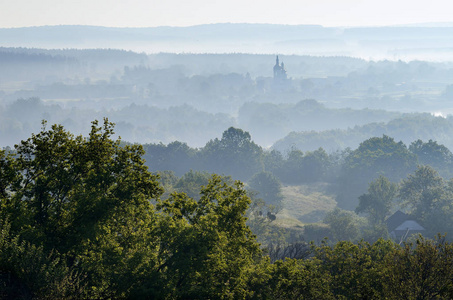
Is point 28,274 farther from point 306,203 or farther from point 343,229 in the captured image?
point 306,203

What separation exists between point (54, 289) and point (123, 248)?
13.4 feet

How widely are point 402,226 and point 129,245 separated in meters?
59.2

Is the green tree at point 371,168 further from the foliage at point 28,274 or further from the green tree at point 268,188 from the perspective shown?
the foliage at point 28,274

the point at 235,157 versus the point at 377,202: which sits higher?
the point at 235,157

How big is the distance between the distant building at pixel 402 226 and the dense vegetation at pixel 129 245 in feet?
164

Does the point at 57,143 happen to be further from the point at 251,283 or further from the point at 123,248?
the point at 251,283

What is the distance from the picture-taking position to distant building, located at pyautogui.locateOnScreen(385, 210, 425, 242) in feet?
242

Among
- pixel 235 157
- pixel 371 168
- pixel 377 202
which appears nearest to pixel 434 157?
pixel 371 168

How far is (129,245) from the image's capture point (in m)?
23.8

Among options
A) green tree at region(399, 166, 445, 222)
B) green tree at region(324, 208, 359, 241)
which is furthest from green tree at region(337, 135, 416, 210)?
green tree at region(324, 208, 359, 241)

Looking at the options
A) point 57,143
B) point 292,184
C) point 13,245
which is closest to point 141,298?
point 13,245

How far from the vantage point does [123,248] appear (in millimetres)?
23375

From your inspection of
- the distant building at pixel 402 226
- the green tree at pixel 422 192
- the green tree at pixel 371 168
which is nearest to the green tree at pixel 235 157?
the green tree at pixel 371 168

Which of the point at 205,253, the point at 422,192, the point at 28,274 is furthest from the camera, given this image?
the point at 422,192
